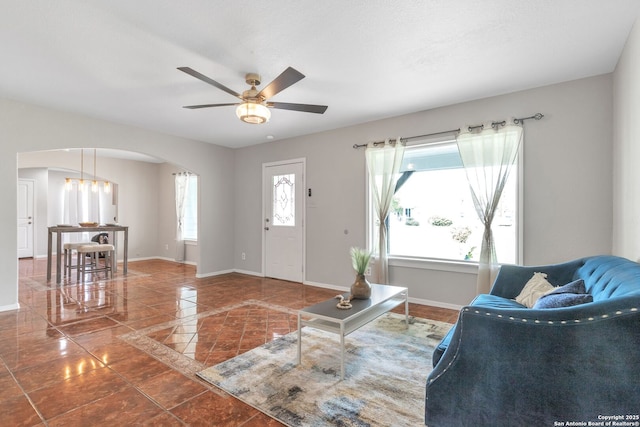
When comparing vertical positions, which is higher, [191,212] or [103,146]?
[103,146]

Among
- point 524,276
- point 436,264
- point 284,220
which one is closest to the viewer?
point 524,276

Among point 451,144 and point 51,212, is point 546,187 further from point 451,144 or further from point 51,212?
point 51,212

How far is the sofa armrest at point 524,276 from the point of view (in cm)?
257

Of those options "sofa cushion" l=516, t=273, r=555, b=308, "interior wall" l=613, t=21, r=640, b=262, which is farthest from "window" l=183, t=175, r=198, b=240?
"interior wall" l=613, t=21, r=640, b=262

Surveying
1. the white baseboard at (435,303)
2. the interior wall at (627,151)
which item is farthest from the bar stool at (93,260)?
the interior wall at (627,151)

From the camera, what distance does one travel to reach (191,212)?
794cm

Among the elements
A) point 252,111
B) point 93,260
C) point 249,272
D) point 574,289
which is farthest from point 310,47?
point 93,260

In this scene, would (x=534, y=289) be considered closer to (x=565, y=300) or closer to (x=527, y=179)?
(x=565, y=300)

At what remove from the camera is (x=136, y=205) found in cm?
834

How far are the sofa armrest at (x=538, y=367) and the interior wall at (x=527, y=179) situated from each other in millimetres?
2665

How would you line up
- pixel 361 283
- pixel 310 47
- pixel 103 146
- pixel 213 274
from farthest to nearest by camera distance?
1. pixel 213 274
2. pixel 103 146
3. pixel 361 283
4. pixel 310 47

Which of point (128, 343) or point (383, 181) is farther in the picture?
point (383, 181)

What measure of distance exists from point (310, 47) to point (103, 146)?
391cm

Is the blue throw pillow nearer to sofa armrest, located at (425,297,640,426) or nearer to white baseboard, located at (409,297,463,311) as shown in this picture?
sofa armrest, located at (425,297,640,426)
